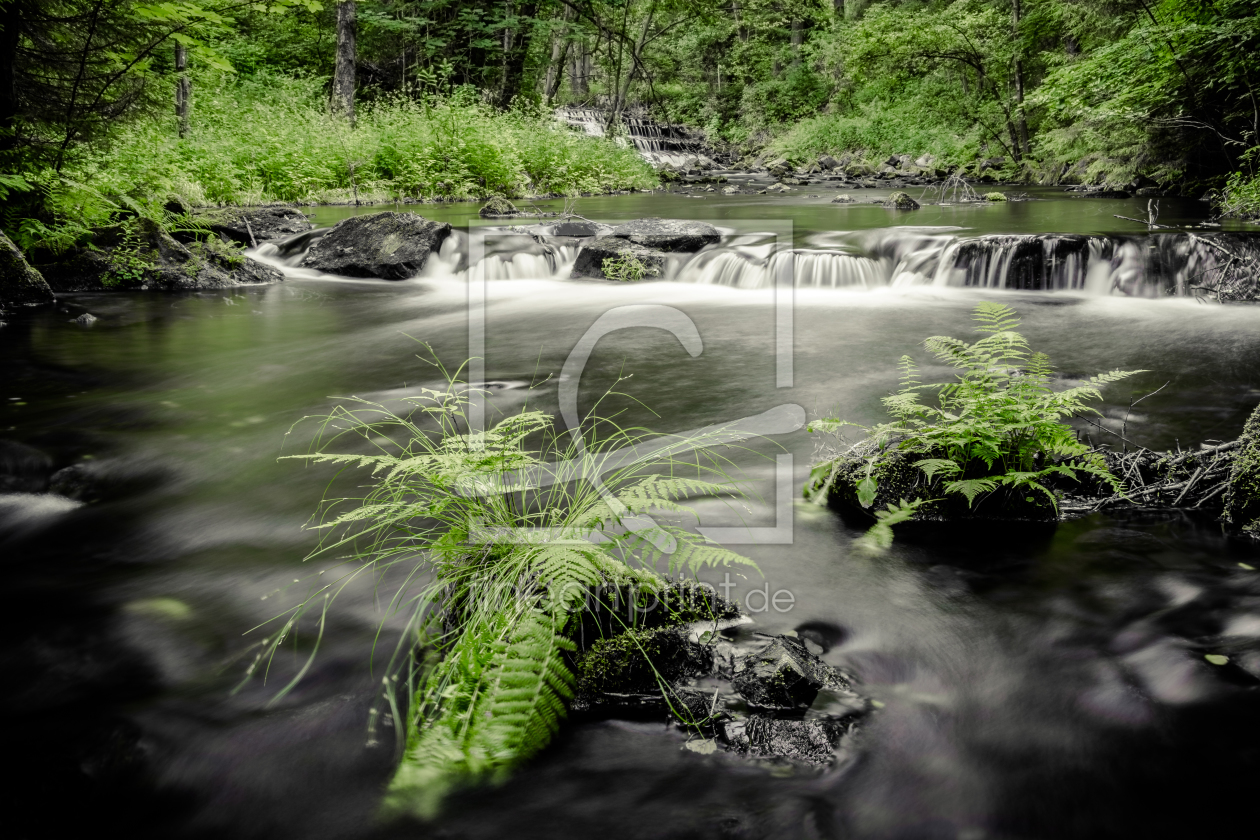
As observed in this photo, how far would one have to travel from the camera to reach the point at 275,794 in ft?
7.58

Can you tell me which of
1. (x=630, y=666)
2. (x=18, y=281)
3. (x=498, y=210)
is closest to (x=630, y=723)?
(x=630, y=666)

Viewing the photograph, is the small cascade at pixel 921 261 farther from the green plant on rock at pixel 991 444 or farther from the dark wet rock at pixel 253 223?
the green plant on rock at pixel 991 444

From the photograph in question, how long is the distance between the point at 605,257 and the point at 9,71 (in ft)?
23.4

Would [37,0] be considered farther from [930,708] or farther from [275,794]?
[930,708]

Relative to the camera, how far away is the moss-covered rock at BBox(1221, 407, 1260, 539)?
3.69 m

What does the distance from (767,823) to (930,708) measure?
0.81 m

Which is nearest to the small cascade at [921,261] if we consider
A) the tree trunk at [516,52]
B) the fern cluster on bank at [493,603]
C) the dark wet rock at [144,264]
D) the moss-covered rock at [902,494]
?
the dark wet rock at [144,264]

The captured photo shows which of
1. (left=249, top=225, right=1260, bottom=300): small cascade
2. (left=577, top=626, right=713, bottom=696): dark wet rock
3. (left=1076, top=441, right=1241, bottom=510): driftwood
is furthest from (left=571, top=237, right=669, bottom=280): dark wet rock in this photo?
(left=577, top=626, right=713, bottom=696): dark wet rock

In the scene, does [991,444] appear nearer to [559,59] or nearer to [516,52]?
[516,52]

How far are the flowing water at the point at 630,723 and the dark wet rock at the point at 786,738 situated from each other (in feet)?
0.24

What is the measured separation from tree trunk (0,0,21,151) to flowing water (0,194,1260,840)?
2.38 m

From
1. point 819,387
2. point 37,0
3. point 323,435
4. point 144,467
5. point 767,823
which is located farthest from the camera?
point 37,0

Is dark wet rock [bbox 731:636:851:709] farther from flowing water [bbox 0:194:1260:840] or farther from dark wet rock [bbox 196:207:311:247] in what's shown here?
dark wet rock [bbox 196:207:311:247]

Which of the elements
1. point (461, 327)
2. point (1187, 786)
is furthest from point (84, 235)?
point (1187, 786)
